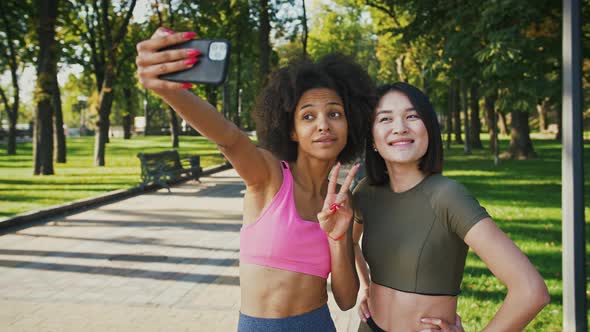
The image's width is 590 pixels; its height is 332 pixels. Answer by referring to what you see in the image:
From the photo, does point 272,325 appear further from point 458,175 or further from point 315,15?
point 315,15

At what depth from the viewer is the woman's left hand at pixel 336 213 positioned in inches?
91.5

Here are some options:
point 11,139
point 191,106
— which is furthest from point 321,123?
point 11,139

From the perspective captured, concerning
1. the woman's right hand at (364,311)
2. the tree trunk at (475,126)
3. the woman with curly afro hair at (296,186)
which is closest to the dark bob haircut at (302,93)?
the woman with curly afro hair at (296,186)

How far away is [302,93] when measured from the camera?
270cm

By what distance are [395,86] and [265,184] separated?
27.1 inches

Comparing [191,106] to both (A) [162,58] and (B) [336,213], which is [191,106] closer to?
(A) [162,58]

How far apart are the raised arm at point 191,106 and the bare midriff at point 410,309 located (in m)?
0.70

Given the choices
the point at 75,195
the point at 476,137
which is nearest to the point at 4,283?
the point at 75,195

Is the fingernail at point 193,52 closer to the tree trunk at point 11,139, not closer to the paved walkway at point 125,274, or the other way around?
the paved walkway at point 125,274

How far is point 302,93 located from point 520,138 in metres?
27.1

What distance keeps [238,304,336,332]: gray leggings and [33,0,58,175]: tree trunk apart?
18.2 m

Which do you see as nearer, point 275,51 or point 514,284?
point 514,284

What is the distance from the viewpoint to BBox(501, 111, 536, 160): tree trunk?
27219 mm

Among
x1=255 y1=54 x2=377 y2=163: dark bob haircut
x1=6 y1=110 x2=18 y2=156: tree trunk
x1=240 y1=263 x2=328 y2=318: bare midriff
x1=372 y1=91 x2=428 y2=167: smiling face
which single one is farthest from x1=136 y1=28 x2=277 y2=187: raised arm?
x1=6 y1=110 x2=18 y2=156: tree trunk
